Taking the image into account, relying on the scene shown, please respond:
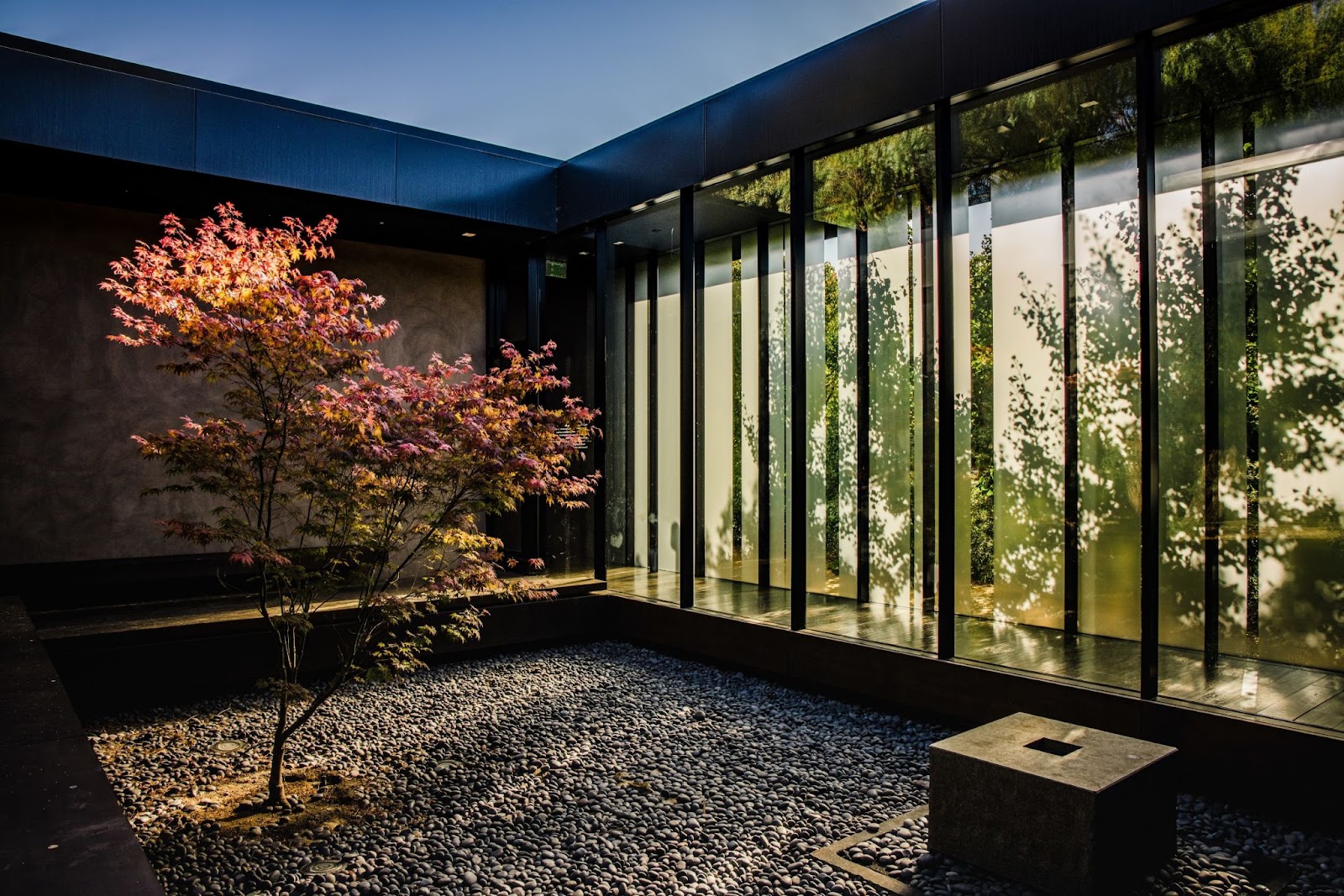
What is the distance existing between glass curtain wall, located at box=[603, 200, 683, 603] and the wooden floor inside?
35cm

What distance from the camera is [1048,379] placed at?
210 inches

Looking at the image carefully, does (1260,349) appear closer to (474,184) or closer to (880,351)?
(880,351)

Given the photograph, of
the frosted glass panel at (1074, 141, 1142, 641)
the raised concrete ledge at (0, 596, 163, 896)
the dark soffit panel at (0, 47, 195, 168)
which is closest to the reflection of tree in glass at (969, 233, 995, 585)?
the frosted glass panel at (1074, 141, 1142, 641)

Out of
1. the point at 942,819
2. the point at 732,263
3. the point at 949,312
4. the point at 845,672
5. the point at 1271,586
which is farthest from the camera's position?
the point at 732,263

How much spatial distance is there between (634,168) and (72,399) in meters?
4.84

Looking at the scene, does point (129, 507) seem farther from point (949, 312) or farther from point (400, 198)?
point (949, 312)

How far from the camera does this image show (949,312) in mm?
4961

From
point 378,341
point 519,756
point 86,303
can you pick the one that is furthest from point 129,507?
point 519,756

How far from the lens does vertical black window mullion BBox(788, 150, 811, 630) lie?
18.9 ft

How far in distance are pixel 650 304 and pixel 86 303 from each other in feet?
14.8

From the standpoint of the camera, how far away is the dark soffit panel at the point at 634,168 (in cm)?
655

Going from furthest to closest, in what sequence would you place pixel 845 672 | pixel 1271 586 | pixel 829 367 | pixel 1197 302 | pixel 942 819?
pixel 829 367 < pixel 845 672 < pixel 1197 302 < pixel 1271 586 < pixel 942 819

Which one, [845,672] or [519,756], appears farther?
[845,672]

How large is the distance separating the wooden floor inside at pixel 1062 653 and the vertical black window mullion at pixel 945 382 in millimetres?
259
